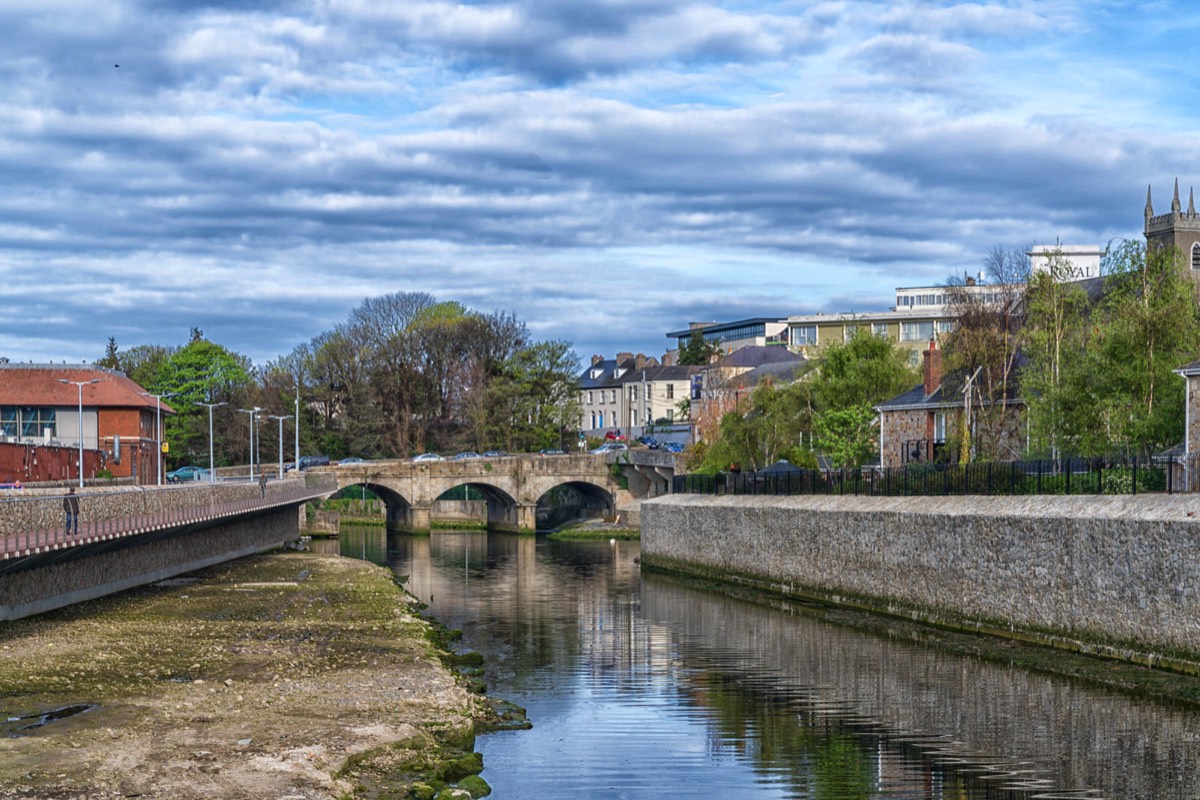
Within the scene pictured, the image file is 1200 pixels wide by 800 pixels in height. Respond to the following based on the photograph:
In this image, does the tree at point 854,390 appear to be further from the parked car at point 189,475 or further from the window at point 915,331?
the window at point 915,331

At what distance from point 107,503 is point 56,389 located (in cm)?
5772

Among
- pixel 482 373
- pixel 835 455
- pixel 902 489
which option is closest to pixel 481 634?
pixel 902 489

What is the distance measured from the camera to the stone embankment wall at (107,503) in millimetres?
38438

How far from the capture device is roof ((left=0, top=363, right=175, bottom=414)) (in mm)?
99750

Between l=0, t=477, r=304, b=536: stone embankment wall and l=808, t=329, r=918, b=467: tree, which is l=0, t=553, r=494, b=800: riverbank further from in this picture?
l=808, t=329, r=918, b=467: tree

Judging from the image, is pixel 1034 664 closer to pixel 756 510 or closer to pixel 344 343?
pixel 756 510

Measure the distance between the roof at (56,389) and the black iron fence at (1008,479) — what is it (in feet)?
169

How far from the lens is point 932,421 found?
229ft

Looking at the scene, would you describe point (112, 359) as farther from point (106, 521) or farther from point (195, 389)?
point (106, 521)

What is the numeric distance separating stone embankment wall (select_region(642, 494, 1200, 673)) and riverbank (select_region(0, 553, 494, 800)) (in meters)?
15.4

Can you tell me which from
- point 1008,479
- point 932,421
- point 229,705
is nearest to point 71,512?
point 229,705

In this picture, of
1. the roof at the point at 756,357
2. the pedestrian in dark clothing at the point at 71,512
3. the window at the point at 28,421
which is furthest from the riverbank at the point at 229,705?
the roof at the point at 756,357

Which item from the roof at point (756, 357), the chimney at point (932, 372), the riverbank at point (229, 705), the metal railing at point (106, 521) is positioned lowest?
the riverbank at point (229, 705)

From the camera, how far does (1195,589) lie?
106 ft
